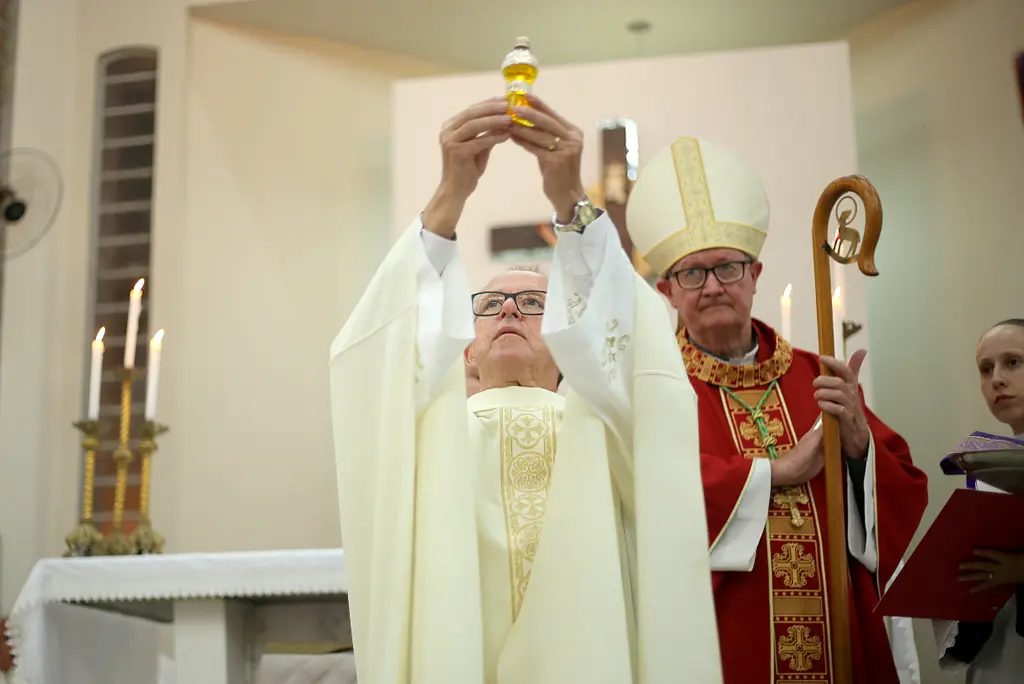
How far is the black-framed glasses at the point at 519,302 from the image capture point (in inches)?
119

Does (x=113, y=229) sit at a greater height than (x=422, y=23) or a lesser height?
lesser

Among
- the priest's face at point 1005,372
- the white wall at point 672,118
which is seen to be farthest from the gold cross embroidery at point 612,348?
the white wall at point 672,118

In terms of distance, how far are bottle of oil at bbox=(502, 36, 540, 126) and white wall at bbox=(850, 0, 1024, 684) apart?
3.67 meters

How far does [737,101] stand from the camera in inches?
227

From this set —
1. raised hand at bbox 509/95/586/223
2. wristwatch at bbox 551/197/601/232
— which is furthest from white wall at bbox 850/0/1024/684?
raised hand at bbox 509/95/586/223

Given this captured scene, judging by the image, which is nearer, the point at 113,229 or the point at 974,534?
the point at 974,534

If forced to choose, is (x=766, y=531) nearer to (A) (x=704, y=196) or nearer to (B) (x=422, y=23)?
(A) (x=704, y=196)

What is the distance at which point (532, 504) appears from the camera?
2.68m

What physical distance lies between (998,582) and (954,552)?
0.50 feet

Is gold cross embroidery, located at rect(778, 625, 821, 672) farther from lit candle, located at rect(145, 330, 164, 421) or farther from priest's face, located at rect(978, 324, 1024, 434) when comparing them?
lit candle, located at rect(145, 330, 164, 421)

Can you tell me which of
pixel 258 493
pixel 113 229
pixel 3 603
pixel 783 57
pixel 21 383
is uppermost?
pixel 783 57

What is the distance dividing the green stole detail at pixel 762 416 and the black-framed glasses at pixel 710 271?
0.33 m

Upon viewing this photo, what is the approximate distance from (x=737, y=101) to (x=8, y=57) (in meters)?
3.78

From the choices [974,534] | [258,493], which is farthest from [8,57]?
[974,534]
